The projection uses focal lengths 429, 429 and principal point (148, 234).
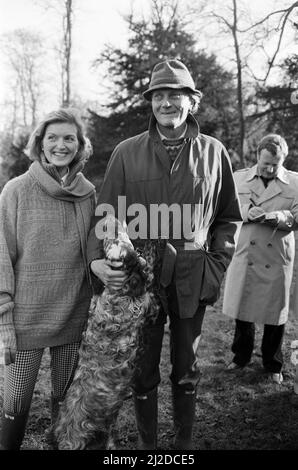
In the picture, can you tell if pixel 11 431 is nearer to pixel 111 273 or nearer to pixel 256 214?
pixel 111 273

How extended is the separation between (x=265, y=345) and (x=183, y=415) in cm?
163

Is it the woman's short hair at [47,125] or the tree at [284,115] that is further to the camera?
the tree at [284,115]

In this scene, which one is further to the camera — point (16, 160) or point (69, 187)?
point (16, 160)

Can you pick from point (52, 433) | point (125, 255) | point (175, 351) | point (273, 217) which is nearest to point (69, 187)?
point (125, 255)

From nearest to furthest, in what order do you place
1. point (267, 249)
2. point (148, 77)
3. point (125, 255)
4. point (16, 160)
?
1. point (125, 255)
2. point (267, 249)
3. point (148, 77)
4. point (16, 160)

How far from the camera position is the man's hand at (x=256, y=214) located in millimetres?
3664

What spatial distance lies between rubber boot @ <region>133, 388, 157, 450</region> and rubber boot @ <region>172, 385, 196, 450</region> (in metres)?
0.13

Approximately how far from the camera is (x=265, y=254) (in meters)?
3.82

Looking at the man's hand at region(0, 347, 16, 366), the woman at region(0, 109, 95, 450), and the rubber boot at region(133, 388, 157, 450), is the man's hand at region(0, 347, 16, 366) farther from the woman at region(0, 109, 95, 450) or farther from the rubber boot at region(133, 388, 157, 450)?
the rubber boot at region(133, 388, 157, 450)

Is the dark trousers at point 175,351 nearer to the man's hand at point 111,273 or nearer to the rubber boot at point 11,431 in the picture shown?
the man's hand at point 111,273

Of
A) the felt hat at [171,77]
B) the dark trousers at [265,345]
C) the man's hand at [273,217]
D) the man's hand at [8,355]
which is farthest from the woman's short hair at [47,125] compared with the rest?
the dark trousers at [265,345]

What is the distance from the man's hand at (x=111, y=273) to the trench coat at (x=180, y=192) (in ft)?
0.78

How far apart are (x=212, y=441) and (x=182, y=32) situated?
1325 centimetres

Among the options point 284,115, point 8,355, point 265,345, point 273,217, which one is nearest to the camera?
point 8,355
